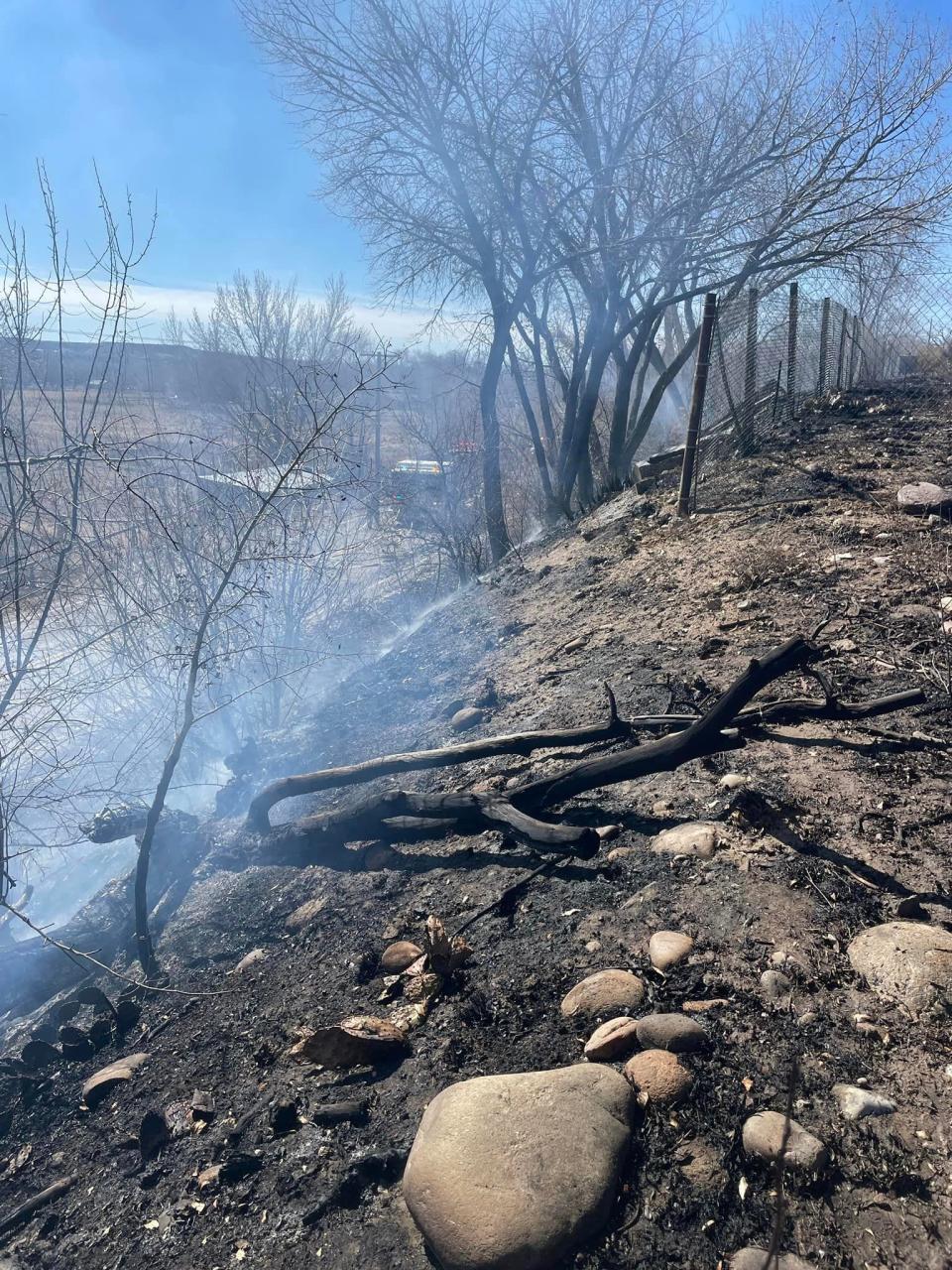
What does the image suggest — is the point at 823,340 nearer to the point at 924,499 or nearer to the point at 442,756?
the point at 924,499

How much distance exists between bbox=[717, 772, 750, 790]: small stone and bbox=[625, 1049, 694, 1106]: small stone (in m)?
1.27

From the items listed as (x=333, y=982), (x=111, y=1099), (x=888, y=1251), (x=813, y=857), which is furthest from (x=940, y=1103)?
(x=111, y=1099)

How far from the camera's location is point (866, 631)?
393 centimetres

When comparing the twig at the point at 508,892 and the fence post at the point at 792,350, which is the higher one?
the fence post at the point at 792,350

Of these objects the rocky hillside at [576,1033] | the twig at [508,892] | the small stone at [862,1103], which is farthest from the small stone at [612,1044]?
the twig at [508,892]

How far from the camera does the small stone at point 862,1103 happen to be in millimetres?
1646

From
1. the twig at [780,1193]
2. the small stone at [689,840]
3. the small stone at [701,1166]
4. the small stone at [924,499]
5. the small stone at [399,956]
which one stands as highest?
the small stone at [924,499]

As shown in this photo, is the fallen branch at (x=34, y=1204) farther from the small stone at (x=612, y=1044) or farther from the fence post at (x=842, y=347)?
the fence post at (x=842, y=347)

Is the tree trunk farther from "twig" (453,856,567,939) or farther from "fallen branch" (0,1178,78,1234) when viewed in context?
"fallen branch" (0,1178,78,1234)

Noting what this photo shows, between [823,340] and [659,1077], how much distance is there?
816cm

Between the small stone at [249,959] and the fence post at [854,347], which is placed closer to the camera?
the small stone at [249,959]

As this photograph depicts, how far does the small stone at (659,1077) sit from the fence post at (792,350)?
23.4 feet

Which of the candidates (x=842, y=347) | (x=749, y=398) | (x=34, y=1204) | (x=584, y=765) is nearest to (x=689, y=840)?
(x=584, y=765)

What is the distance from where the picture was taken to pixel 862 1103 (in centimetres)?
166
